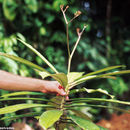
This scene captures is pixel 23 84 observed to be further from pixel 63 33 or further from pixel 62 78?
pixel 63 33

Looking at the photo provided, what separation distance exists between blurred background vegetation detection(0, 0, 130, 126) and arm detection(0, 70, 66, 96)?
744mm

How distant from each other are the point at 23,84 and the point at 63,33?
1830mm

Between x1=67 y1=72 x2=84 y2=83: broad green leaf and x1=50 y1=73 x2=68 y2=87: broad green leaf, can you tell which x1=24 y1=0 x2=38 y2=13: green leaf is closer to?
x1=67 y1=72 x2=84 y2=83: broad green leaf

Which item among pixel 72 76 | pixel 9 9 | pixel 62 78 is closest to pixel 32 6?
pixel 9 9

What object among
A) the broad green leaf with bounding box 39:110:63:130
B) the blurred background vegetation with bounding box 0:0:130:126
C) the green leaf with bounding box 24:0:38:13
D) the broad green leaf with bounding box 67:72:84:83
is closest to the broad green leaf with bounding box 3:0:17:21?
the blurred background vegetation with bounding box 0:0:130:126

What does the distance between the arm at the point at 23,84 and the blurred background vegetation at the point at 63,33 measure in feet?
2.44

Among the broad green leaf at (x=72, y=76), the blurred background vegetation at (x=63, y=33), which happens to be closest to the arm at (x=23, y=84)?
the broad green leaf at (x=72, y=76)

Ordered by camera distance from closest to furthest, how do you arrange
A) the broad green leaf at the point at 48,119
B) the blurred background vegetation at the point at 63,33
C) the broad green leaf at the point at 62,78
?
the broad green leaf at the point at 48,119 → the broad green leaf at the point at 62,78 → the blurred background vegetation at the point at 63,33

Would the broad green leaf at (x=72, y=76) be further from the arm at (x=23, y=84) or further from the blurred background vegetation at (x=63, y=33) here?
the blurred background vegetation at (x=63, y=33)

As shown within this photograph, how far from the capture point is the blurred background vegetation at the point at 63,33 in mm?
2115

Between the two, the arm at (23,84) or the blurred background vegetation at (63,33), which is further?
the blurred background vegetation at (63,33)

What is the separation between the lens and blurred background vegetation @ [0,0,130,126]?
2115mm

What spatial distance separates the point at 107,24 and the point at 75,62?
0.73 m

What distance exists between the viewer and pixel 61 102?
3.06ft
